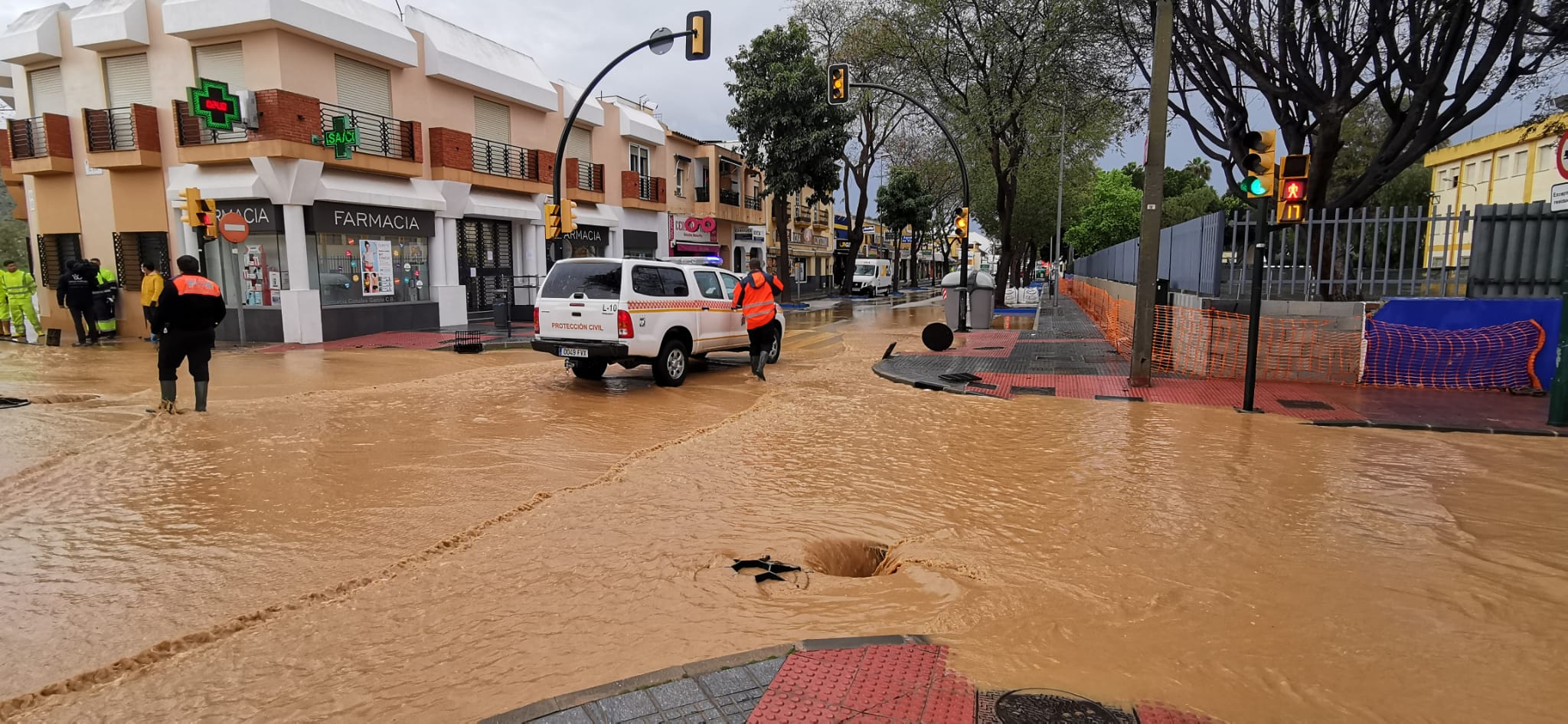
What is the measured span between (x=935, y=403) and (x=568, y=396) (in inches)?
180

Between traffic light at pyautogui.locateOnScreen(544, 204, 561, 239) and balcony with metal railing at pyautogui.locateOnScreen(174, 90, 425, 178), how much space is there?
16.5 ft

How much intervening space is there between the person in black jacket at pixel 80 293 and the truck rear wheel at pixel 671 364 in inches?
527

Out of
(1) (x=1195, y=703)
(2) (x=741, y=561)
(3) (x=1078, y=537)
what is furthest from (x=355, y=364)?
(1) (x=1195, y=703)

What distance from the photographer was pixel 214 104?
1518 centimetres

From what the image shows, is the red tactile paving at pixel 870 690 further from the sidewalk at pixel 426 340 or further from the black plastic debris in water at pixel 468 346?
the black plastic debris in water at pixel 468 346

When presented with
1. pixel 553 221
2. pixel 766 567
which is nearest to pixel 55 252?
pixel 553 221

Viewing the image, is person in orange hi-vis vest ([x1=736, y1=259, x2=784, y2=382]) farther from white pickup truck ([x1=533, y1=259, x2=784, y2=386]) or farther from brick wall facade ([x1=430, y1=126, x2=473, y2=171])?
brick wall facade ([x1=430, y1=126, x2=473, y2=171])

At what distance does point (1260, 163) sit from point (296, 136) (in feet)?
57.2

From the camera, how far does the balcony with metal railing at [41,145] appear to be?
18938mm

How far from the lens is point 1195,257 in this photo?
13.7 meters

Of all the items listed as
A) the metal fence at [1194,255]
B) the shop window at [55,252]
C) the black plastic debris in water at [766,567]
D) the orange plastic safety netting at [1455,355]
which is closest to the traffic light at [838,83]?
the metal fence at [1194,255]

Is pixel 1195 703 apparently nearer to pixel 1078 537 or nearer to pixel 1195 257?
pixel 1078 537

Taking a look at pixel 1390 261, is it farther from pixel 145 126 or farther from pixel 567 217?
pixel 145 126

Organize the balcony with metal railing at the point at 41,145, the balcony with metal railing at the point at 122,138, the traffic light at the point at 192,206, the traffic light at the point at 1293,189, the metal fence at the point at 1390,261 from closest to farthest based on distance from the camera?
1. the traffic light at the point at 1293,189
2. the metal fence at the point at 1390,261
3. the traffic light at the point at 192,206
4. the balcony with metal railing at the point at 122,138
5. the balcony with metal railing at the point at 41,145
